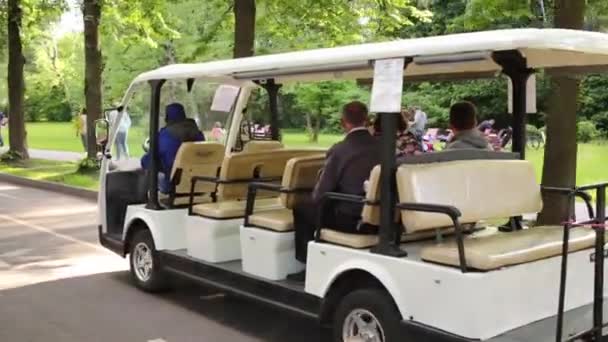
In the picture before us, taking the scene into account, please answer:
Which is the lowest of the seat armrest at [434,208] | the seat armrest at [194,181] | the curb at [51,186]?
the curb at [51,186]

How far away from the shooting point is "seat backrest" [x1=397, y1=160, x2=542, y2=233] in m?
4.50

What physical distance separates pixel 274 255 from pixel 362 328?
1.10 meters

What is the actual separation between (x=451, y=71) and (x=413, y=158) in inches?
51.9

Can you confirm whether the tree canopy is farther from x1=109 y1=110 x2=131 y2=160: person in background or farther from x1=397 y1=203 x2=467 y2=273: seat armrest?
x1=397 y1=203 x2=467 y2=273: seat armrest

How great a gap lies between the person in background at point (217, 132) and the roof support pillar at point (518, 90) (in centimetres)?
340

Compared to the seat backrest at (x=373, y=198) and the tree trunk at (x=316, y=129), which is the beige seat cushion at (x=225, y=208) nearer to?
the seat backrest at (x=373, y=198)

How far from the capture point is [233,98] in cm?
841

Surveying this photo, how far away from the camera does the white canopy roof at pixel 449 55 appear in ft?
13.0

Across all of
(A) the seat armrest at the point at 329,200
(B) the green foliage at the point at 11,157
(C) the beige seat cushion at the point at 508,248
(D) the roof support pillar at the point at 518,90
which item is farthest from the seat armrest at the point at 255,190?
(B) the green foliage at the point at 11,157

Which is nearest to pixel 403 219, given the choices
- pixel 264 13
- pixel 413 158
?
pixel 413 158

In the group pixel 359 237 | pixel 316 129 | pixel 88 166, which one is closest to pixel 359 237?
pixel 359 237

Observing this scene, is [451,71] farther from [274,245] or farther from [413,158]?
[274,245]

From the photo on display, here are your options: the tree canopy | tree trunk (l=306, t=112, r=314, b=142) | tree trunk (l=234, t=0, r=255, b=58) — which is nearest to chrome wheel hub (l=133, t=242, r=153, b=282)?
the tree canopy

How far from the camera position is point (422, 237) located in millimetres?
5074
